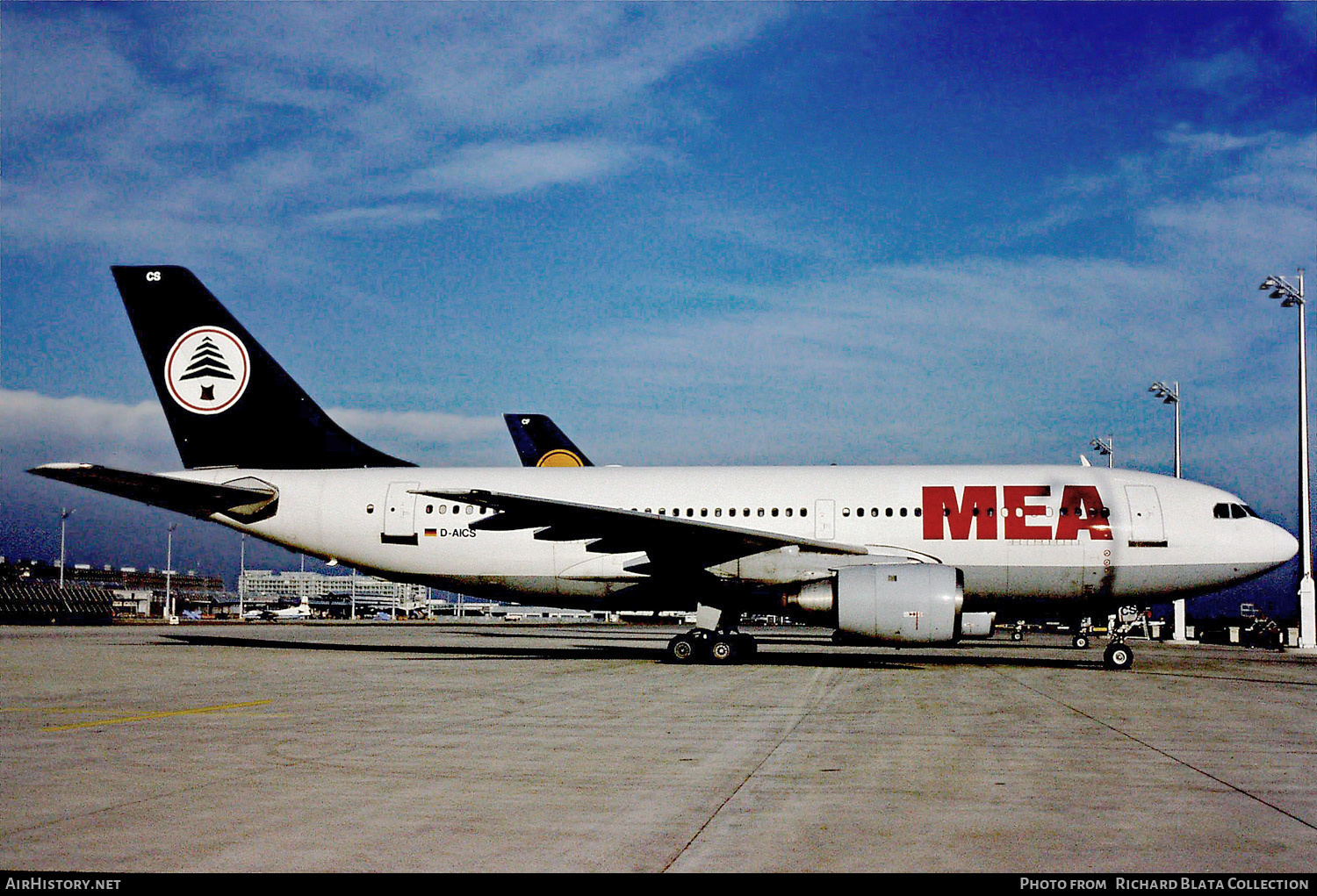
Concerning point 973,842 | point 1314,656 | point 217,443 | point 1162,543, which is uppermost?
point 217,443

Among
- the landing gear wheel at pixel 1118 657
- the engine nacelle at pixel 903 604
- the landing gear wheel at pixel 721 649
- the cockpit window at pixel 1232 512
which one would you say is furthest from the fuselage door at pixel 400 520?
the cockpit window at pixel 1232 512

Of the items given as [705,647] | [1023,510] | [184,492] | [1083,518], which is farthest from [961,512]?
[184,492]

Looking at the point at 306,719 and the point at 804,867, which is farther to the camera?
the point at 306,719

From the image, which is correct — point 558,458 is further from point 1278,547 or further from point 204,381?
point 1278,547

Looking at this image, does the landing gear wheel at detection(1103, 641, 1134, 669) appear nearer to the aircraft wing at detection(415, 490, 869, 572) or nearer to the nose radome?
the nose radome

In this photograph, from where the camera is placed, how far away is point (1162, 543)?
1936cm

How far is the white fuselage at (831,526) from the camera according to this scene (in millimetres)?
19375

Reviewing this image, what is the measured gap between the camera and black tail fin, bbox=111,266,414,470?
22438 mm

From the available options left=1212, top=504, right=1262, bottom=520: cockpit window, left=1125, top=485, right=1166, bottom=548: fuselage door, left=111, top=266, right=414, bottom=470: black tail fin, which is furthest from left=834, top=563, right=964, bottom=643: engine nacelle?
left=111, top=266, right=414, bottom=470: black tail fin

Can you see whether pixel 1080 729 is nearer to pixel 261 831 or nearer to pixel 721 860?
pixel 721 860

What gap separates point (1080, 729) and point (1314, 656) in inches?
848

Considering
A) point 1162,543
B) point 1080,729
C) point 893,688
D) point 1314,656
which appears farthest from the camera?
point 1314,656

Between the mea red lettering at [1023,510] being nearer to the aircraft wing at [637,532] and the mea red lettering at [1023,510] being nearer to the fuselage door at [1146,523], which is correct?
the fuselage door at [1146,523]

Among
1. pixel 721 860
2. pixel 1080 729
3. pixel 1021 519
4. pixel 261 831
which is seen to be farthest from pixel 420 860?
pixel 1021 519
